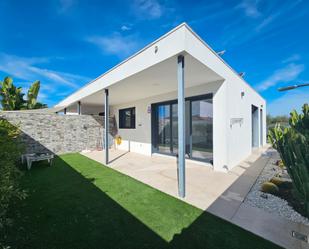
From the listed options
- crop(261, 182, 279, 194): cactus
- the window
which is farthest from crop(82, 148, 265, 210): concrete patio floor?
the window

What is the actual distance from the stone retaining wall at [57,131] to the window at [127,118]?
169 centimetres

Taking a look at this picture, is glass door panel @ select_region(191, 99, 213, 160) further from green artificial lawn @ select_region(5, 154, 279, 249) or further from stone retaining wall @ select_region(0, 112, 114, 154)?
stone retaining wall @ select_region(0, 112, 114, 154)

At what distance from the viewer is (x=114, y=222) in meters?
2.97

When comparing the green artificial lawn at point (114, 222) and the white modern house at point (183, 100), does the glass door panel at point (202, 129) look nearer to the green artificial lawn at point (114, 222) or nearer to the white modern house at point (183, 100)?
the white modern house at point (183, 100)

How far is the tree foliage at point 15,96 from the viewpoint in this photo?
14.4 meters

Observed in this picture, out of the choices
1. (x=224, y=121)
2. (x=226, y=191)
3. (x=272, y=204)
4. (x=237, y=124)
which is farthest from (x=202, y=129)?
(x=272, y=204)

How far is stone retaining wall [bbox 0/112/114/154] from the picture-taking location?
9.22 m

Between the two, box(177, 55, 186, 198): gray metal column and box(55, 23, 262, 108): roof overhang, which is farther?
box(177, 55, 186, 198): gray metal column

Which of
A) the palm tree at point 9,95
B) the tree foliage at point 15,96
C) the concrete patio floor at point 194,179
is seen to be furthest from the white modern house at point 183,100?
the palm tree at point 9,95

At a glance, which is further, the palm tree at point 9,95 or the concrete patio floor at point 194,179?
the palm tree at point 9,95

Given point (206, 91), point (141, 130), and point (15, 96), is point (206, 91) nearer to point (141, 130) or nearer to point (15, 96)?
point (141, 130)

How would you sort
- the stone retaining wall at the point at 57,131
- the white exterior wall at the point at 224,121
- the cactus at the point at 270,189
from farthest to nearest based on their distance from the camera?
the stone retaining wall at the point at 57,131 → the white exterior wall at the point at 224,121 → the cactus at the point at 270,189

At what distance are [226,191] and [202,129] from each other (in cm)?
329

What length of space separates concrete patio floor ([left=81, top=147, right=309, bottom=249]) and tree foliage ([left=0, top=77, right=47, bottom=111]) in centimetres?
1427
